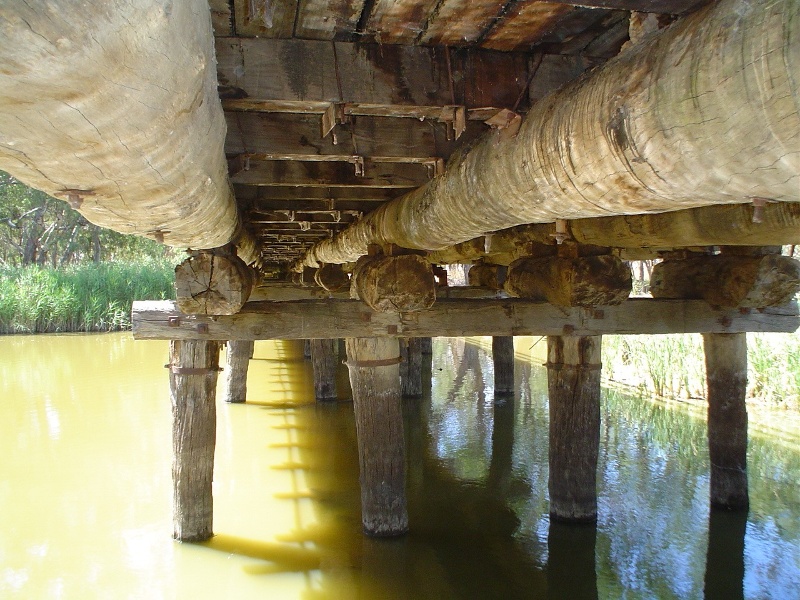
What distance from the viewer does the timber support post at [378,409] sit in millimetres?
4844

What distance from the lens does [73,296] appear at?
1853 centimetres

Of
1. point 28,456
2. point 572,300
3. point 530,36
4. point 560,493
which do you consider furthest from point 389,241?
point 28,456

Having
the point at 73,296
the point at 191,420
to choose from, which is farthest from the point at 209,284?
the point at 73,296

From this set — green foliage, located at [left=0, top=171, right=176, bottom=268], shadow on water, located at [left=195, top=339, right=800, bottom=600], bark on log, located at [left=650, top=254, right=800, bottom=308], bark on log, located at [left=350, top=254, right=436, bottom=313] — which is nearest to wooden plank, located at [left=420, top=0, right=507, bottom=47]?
bark on log, located at [left=350, top=254, right=436, bottom=313]

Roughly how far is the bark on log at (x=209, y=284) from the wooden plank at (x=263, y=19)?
7.18ft

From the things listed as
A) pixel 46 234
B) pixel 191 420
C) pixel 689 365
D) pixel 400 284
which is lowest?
pixel 689 365

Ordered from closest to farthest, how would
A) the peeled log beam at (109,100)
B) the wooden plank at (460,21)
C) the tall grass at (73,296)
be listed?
the peeled log beam at (109,100)
the wooden plank at (460,21)
the tall grass at (73,296)

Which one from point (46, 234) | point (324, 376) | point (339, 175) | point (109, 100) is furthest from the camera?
point (46, 234)

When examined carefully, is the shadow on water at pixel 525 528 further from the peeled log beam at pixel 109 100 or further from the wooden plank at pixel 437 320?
the peeled log beam at pixel 109 100

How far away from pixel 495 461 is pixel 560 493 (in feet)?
7.45

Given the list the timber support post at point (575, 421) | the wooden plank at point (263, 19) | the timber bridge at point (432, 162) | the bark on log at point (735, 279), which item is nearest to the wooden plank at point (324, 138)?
the timber bridge at point (432, 162)

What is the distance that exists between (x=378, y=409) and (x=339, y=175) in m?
1.98

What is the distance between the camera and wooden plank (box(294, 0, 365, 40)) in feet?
6.47

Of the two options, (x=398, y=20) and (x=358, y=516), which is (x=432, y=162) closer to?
(x=398, y=20)
